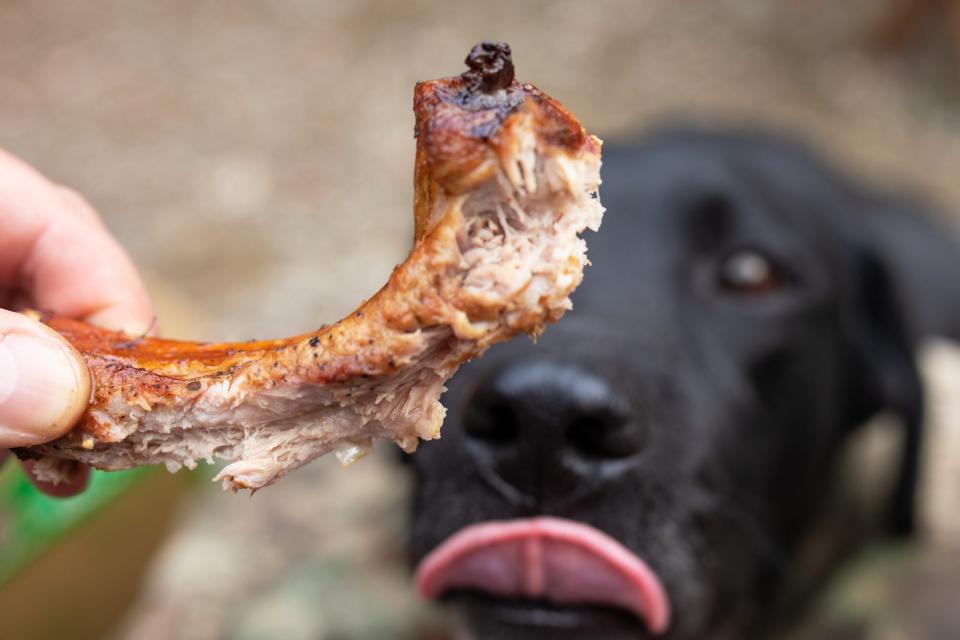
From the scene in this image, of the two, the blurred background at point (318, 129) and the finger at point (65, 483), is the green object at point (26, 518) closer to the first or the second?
the blurred background at point (318, 129)

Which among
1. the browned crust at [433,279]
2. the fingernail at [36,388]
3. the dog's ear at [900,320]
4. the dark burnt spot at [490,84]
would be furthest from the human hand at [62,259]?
the dog's ear at [900,320]

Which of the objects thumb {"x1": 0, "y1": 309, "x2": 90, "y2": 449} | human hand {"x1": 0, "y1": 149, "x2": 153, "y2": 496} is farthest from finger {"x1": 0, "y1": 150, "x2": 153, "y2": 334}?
thumb {"x1": 0, "y1": 309, "x2": 90, "y2": 449}

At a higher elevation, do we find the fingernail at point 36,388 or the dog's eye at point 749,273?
the dog's eye at point 749,273

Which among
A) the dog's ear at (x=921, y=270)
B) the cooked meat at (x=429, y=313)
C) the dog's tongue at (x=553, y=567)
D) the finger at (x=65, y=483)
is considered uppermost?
the dog's ear at (x=921, y=270)

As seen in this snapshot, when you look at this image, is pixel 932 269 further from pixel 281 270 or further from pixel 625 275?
pixel 281 270

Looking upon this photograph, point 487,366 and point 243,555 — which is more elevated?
point 487,366

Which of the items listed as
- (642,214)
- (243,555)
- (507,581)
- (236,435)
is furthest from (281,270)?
(236,435)

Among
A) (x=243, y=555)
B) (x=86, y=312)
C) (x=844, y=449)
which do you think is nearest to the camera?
(x=86, y=312)

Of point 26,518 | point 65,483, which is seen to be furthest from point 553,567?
point 26,518
